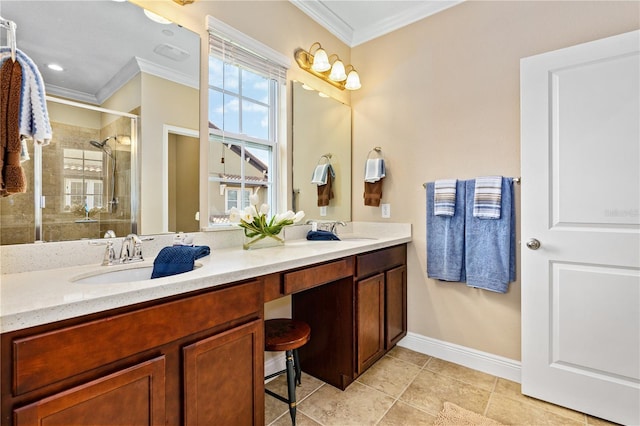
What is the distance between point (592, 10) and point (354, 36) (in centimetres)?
167

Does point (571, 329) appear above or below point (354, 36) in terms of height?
below

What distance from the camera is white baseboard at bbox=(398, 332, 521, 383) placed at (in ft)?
6.63

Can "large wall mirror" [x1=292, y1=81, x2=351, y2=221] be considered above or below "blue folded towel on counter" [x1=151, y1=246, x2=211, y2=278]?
above

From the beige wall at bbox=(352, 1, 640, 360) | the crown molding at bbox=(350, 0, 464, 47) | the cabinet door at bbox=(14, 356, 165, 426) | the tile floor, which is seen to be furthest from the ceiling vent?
the tile floor

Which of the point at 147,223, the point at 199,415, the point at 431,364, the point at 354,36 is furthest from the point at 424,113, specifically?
the point at 199,415

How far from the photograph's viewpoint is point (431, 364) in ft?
7.28

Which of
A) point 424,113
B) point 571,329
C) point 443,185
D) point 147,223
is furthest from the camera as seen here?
point 424,113

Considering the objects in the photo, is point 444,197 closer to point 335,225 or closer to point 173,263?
point 335,225

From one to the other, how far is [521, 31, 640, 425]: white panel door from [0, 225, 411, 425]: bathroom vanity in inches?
49.5

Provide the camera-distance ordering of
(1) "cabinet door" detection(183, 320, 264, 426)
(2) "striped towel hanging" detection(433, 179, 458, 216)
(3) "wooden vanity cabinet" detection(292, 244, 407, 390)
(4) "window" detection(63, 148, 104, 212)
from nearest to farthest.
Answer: (1) "cabinet door" detection(183, 320, 264, 426)
(4) "window" detection(63, 148, 104, 212)
(3) "wooden vanity cabinet" detection(292, 244, 407, 390)
(2) "striped towel hanging" detection(433, 179, 458, 216)

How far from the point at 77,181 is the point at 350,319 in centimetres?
155

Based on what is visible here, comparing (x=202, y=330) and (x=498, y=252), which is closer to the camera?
(x=202, y=330)

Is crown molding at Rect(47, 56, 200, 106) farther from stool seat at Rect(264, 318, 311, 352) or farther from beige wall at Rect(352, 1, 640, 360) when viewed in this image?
beige wall at Rect(352, 1, 640, 360)

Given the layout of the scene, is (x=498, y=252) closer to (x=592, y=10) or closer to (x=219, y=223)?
(x=592, y=10)
